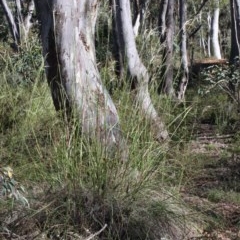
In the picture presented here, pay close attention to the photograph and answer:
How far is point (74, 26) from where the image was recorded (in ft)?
15.0

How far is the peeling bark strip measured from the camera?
4406 mm

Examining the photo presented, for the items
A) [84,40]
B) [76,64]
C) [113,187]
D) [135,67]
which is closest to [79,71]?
[76,64]

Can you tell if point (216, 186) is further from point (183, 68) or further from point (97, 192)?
point (183, 68)

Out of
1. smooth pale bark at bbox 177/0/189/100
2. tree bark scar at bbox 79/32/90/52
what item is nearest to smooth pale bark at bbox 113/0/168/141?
tree bark scar at bbox 79/32/90/52

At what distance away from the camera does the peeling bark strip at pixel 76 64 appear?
4406mm

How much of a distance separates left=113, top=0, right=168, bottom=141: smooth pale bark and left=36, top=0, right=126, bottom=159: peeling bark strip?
25cm

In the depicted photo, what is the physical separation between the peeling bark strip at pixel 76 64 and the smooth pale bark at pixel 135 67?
0.81 feet

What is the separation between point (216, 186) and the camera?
5410mm

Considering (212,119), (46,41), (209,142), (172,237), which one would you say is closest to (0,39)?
(212,119)

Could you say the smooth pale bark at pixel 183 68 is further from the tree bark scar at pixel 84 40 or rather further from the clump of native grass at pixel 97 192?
the clump of native grass at pixel 97 192

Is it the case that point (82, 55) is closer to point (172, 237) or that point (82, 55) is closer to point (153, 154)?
point (153, 154)

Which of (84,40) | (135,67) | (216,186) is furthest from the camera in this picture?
(135,67)

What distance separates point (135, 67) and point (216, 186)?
1.56 meters

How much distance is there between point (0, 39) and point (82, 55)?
12873 mm
